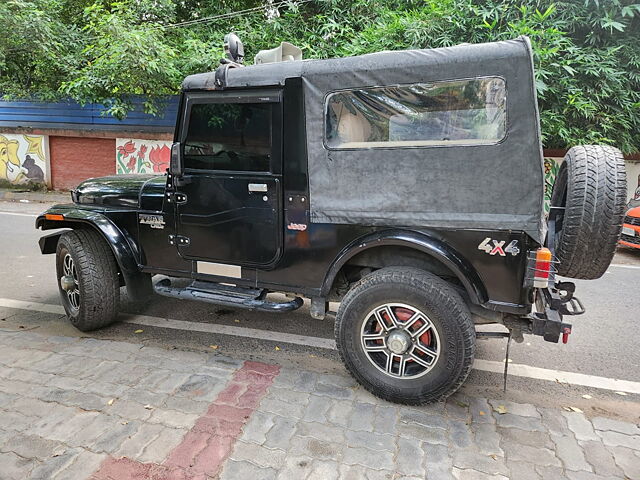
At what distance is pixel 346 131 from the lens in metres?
3.12

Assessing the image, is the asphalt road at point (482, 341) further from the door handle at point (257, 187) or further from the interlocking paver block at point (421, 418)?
the door handle at point (257, 187)

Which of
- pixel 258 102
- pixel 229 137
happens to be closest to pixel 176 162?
pixel 229 137

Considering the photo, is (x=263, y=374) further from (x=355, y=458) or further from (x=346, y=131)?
(x=346, y=131)

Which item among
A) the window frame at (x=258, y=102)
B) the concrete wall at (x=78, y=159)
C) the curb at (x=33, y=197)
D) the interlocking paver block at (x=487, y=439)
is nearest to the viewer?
the interlocking paver block at (x=487, y=439)

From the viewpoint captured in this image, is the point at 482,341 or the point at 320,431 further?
the point at 482,341

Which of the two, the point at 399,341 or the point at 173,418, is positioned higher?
the point at 399,341

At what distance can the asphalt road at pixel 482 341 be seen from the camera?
353cm

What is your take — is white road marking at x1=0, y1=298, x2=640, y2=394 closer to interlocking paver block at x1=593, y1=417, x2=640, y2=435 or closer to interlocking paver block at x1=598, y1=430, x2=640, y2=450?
interlocking paver block at x1=593, y1=417, x2=640, y2=435

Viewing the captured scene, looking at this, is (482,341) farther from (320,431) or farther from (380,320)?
(320,431)

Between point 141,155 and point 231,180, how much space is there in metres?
11.9

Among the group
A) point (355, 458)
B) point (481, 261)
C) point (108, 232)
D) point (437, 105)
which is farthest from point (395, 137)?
point (108, 232)

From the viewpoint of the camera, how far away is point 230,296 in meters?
3.70

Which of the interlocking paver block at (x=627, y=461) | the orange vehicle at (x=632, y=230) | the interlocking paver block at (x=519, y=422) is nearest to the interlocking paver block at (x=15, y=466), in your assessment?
the interlocking paver block at (x=519, y=422)

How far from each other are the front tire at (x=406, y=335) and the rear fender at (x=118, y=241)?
1989mm
